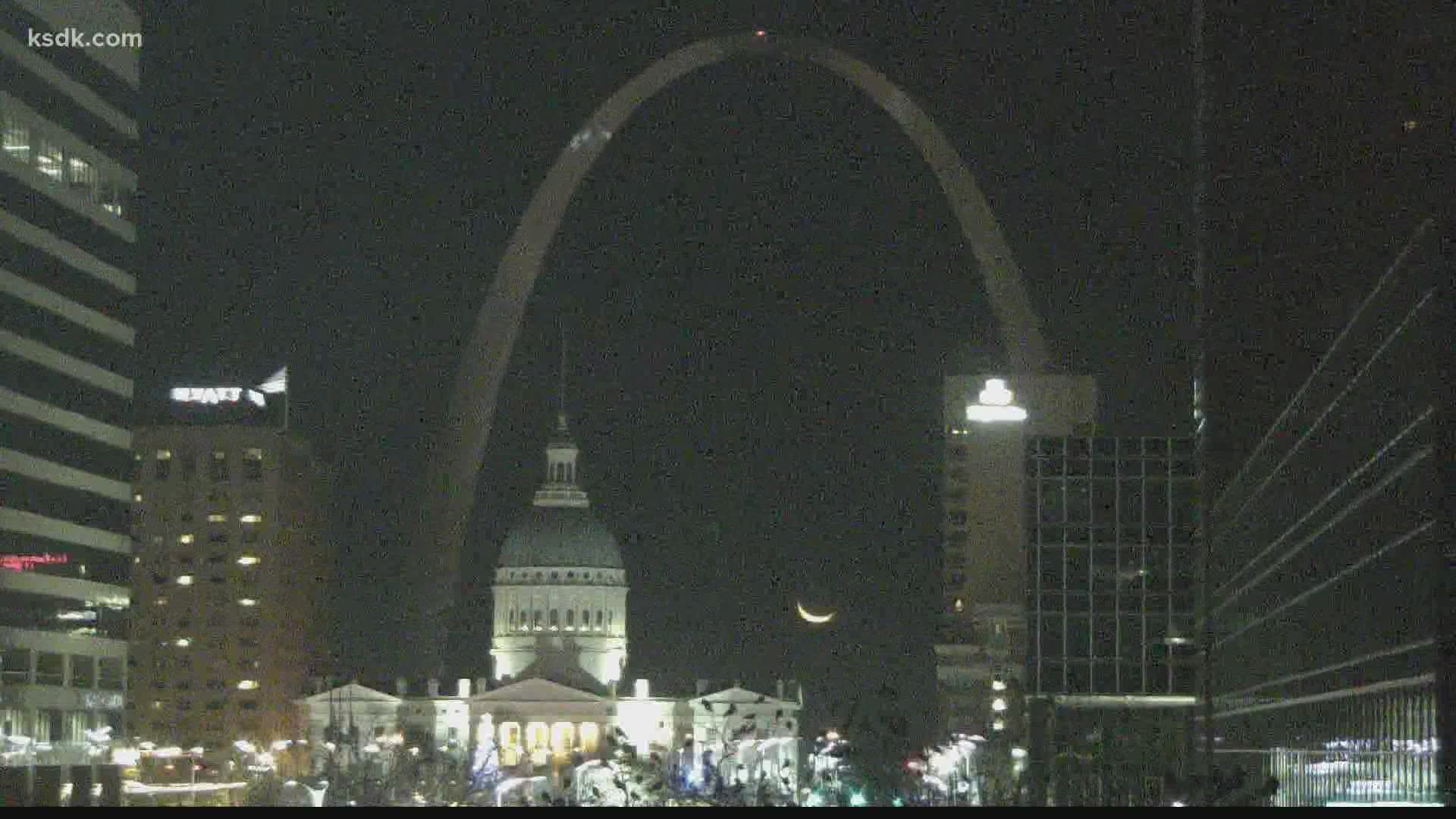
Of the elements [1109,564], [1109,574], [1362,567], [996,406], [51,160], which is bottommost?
[1362,567]

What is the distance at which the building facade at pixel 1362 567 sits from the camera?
161 feet

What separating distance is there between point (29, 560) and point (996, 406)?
59490mm

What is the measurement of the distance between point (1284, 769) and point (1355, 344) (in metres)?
16.5

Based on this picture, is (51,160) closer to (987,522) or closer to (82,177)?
(82,177)

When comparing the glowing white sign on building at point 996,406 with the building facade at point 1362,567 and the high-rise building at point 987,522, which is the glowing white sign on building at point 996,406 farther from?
the building facade at point 1362,567

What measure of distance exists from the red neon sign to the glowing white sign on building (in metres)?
53.4

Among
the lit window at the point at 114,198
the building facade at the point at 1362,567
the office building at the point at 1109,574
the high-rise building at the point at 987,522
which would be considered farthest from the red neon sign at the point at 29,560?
the building facade at the point at 1362,567

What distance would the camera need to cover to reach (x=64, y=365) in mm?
117750

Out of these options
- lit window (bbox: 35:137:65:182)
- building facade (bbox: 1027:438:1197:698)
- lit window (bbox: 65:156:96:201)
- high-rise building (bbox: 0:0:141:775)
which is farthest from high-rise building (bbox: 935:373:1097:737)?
lit window (bbox: 35:137:65:182)

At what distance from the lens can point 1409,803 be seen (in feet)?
168

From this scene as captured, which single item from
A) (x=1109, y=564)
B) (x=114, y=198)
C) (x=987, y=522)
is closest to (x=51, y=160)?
(x=114, y=198)
